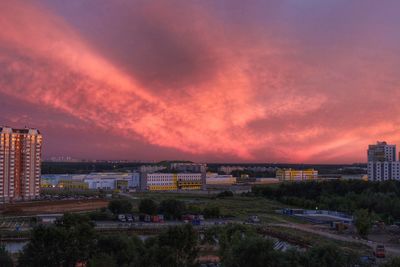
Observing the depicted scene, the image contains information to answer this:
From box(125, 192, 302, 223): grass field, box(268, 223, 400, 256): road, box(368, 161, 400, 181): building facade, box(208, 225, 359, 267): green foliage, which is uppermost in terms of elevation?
box(368, 161, 400, 181): building facade

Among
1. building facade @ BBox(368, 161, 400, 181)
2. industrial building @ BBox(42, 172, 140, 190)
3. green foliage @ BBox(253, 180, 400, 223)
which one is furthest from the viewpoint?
industrial building @ BBox(42, 172, 140, 190)

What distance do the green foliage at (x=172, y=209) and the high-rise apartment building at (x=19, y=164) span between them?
13.9m

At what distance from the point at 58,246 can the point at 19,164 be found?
26493 mm

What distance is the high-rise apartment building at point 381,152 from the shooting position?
5138 centimetres

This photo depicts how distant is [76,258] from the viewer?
10148 millimetres

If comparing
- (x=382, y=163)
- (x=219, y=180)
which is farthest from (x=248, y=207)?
(x=219, y=180)

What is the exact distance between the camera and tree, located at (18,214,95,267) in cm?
978

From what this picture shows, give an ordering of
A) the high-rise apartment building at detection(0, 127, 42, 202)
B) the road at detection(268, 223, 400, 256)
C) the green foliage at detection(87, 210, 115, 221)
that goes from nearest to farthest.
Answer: the road at detection(268, 223, 400, 256)
the green foliage at detection(87, 210, 115, 221)
the high-rise apartment building at detection(0, 127, 42, 202)

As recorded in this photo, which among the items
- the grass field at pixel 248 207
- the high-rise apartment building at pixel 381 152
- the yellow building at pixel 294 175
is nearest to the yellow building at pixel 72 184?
the grass field at pixel 248 207

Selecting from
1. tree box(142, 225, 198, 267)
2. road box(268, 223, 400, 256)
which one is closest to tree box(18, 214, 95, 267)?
tree box(142, 225, 198, 267)

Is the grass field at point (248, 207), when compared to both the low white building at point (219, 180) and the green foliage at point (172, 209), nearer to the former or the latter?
the green foliage at point (172, 209)

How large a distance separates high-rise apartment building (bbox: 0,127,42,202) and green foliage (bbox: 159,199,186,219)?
13.9 m

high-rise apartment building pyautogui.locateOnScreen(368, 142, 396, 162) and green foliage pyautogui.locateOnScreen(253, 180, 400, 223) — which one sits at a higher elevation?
high-rise apartment building pyautogui.locateOnScreen(368, 142, 396, 162)

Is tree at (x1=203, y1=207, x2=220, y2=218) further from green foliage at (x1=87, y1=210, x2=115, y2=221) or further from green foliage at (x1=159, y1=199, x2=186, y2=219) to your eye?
green foliage at (x1=87, y1=210, x2=115, y2=221)
